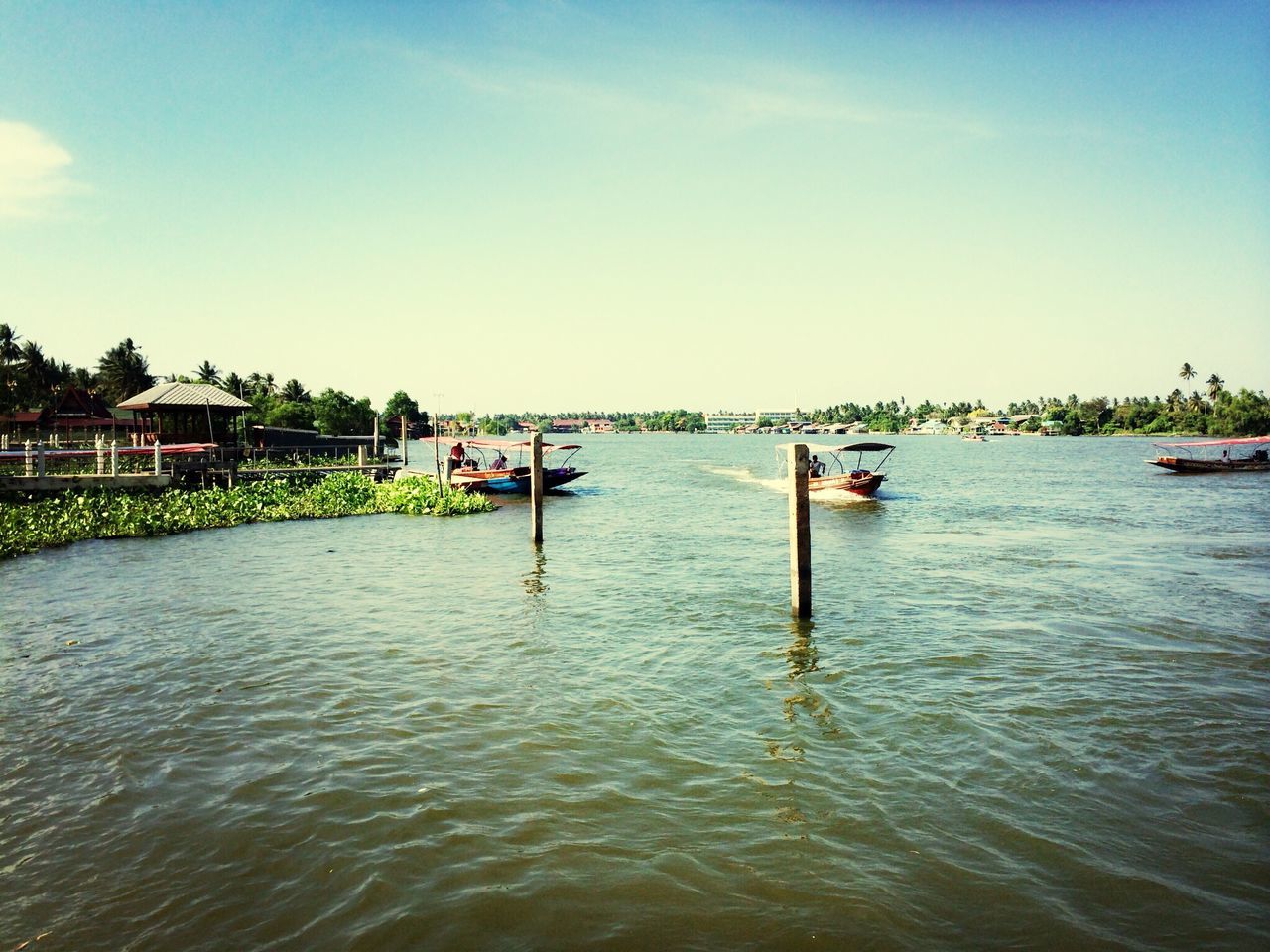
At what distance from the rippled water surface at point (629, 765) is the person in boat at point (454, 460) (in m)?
23.0

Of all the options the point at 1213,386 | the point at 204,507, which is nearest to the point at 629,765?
the point at 204,507

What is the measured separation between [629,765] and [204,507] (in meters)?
26.8

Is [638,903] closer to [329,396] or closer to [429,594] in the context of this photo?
[429,594]

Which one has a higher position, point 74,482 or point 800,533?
point 74,482

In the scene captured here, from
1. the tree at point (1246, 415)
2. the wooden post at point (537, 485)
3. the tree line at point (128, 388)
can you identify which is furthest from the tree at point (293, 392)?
the tree at point (1246, 415)

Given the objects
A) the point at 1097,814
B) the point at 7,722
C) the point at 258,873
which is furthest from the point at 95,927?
the point at 1097,814

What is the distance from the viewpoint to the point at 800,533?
14273 millimetres

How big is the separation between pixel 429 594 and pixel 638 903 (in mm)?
12766

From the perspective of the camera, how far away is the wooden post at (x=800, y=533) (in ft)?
45.9

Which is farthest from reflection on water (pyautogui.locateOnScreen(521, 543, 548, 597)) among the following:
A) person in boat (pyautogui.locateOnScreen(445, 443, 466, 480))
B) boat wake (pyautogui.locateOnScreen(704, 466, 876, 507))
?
boat wake (pyautogui.locateOnScreen(704, 466, 876, 507))

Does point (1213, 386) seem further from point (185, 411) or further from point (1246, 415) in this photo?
point (185, 411)

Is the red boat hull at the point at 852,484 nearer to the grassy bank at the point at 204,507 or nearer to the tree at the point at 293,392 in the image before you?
the grassy bank at the point at 204,507

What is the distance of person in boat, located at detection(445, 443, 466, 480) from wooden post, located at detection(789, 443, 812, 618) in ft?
97.1

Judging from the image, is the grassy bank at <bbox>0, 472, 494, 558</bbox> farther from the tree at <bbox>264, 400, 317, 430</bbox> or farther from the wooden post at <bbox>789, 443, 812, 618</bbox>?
the tree at <bbox>264, 400, 317, 430</bbox>
